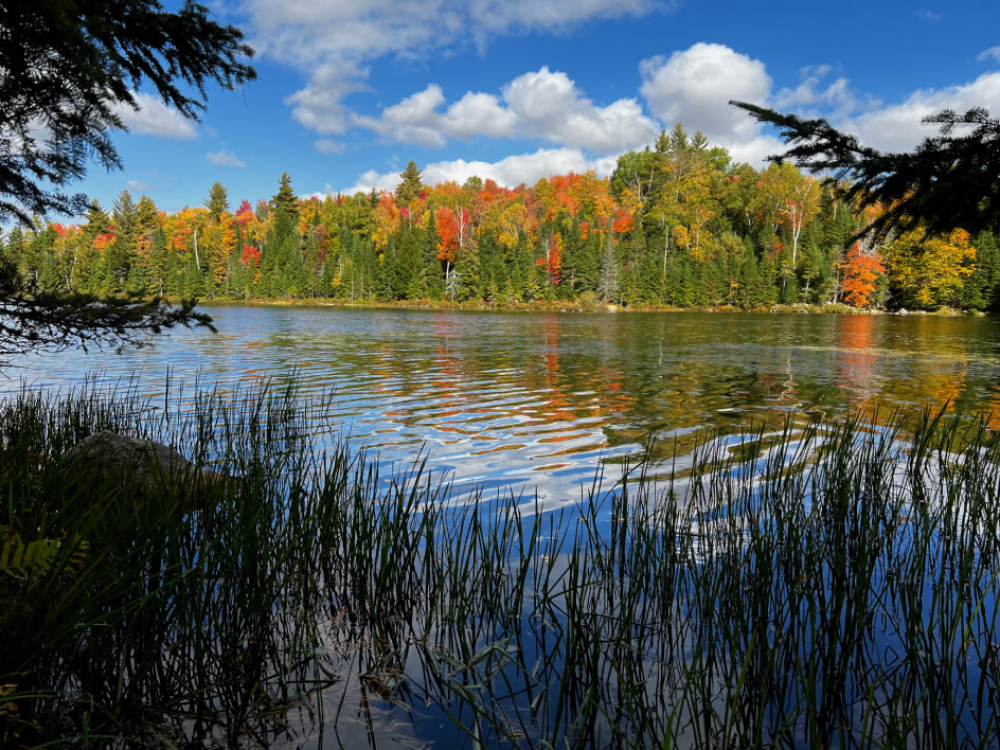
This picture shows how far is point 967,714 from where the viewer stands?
236 centimetres

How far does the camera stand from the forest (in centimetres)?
5456

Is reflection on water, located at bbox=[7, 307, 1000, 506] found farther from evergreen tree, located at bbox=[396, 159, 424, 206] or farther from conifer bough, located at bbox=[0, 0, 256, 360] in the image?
evergreen tree, located at bbox=[396, 159, 424, 206]

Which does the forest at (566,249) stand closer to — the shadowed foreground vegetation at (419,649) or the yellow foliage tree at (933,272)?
the yellow foliage tree at (933,272)

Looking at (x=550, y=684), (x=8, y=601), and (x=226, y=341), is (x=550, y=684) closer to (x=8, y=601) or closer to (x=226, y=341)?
(x=8, y=601)

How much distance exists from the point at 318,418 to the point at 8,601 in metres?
6.87

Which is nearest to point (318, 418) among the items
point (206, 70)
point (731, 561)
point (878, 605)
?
point (206, 70)

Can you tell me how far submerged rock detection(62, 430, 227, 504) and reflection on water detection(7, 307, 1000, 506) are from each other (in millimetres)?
2485

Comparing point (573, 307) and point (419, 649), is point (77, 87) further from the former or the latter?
point (573, 307)

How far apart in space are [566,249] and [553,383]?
171 feet

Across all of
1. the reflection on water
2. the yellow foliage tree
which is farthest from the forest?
the reflection on water

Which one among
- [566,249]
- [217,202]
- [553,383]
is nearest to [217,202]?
[217,202]

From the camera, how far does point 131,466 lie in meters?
3.25

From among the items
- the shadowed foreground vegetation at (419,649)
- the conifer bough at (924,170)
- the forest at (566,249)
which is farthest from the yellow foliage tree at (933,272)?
the shadowed foreground vegetation at (419,649)

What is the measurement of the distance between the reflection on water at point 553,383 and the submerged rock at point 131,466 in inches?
97.8
